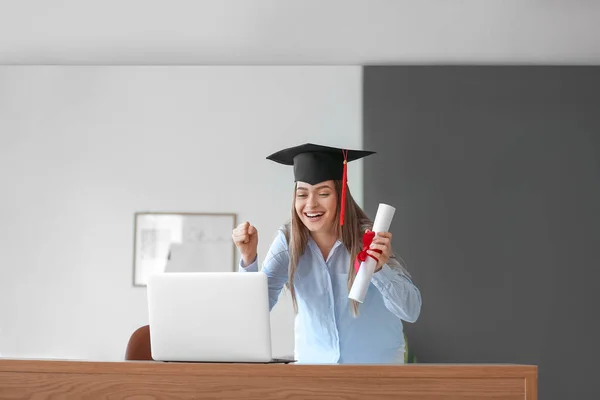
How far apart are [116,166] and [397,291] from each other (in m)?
3.22

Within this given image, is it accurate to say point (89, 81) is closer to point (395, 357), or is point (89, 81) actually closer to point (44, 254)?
point (44, 254)

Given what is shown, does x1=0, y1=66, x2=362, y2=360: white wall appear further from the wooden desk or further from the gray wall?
the wooden desk

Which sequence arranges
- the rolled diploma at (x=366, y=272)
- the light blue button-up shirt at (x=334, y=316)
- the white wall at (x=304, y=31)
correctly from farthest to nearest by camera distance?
the white wall at (x=304, y=31)
the light blue button-up shirt at (x=334, y=316)
the rolled diploma at (x=366, y=272)

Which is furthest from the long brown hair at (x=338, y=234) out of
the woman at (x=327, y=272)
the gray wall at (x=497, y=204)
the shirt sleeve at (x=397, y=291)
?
the gray wall at (x=497, y=204)

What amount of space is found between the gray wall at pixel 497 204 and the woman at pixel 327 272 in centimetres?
225

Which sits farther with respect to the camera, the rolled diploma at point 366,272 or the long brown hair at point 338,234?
the long brown hair at point 338,234

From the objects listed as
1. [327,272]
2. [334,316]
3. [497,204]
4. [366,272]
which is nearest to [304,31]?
[497,204]

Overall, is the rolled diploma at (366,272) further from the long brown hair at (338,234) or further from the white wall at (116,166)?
the white wall at (116,166)

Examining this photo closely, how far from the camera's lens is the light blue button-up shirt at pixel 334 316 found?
2693mm

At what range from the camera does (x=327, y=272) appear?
2.75 meters

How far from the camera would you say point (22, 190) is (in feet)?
17.2

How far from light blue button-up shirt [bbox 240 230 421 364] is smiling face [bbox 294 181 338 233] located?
10cm

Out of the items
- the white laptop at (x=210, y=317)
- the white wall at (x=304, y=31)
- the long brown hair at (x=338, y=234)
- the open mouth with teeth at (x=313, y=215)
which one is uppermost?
the white wall at (x=304, y=31)

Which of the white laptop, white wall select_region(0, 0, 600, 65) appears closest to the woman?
the white laptop
